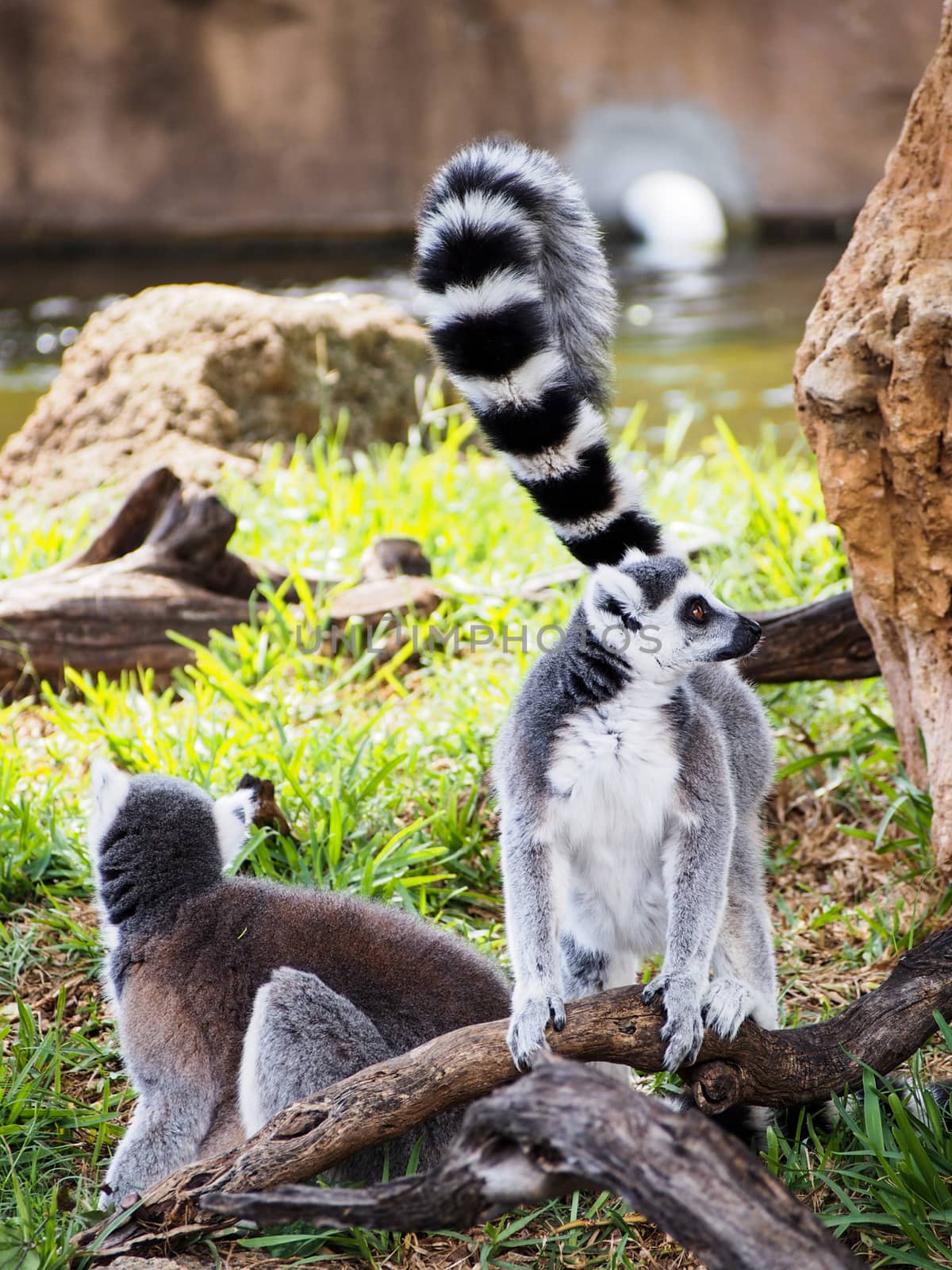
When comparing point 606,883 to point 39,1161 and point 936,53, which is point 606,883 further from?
point 936,53

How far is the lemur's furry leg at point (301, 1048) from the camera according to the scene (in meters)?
2.37

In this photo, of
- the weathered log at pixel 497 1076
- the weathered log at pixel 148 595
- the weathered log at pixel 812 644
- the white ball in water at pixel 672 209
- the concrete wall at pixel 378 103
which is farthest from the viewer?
the white ball in water at pixel 672 209

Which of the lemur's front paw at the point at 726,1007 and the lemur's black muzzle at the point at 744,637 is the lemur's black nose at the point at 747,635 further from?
the lemur's front paw at the point at 726,1007

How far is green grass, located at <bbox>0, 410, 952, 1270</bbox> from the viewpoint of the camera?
236cm

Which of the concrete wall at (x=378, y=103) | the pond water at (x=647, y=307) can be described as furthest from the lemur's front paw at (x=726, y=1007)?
the concrete wall at (x=378, y=103)

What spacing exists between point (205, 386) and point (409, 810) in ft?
11.8

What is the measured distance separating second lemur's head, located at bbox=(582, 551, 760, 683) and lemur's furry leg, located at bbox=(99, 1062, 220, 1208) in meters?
1.23

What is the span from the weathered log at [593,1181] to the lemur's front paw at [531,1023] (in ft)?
1.19

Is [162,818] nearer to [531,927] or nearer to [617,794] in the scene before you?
[531,927]

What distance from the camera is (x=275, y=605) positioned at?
4652 millimetres

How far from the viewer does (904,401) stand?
2.99 m

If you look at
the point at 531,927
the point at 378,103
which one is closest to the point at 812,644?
the point at 531,927

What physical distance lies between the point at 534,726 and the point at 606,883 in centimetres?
37

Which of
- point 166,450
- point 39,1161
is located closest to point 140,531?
point 166,450
